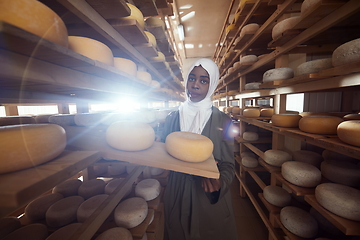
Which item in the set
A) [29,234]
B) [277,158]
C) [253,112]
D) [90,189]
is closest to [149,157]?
[29,234]

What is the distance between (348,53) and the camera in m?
0.87

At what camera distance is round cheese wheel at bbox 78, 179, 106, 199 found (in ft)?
4.66

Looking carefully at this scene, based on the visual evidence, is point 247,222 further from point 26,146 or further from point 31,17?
point 31,17

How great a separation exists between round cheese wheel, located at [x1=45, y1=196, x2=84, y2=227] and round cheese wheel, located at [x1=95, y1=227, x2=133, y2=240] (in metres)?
0.38

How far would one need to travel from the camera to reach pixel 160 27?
179 centimetres

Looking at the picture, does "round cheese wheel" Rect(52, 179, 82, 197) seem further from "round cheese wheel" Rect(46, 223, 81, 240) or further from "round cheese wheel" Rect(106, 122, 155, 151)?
"round cheese wheel" Rect(106, 122, 155, 151)

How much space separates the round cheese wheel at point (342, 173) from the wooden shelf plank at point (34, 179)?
1831 mm

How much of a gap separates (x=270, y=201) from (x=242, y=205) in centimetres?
103

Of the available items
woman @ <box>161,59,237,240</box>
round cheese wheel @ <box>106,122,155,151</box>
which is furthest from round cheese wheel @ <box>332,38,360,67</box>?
round cheese wheel @ <box>106,122,155,151</box>

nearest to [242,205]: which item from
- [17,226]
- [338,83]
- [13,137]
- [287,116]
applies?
[287,116]

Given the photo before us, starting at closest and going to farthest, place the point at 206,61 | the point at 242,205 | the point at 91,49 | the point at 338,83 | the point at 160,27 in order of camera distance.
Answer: the point at 91,49, the point at 338,83, the point at 206,61, the point at 160,27, the point at 242,205

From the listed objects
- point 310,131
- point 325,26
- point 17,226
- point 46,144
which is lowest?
point 17,226

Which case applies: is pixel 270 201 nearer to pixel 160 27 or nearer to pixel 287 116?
pixel 287 116

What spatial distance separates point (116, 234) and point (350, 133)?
1634mm
